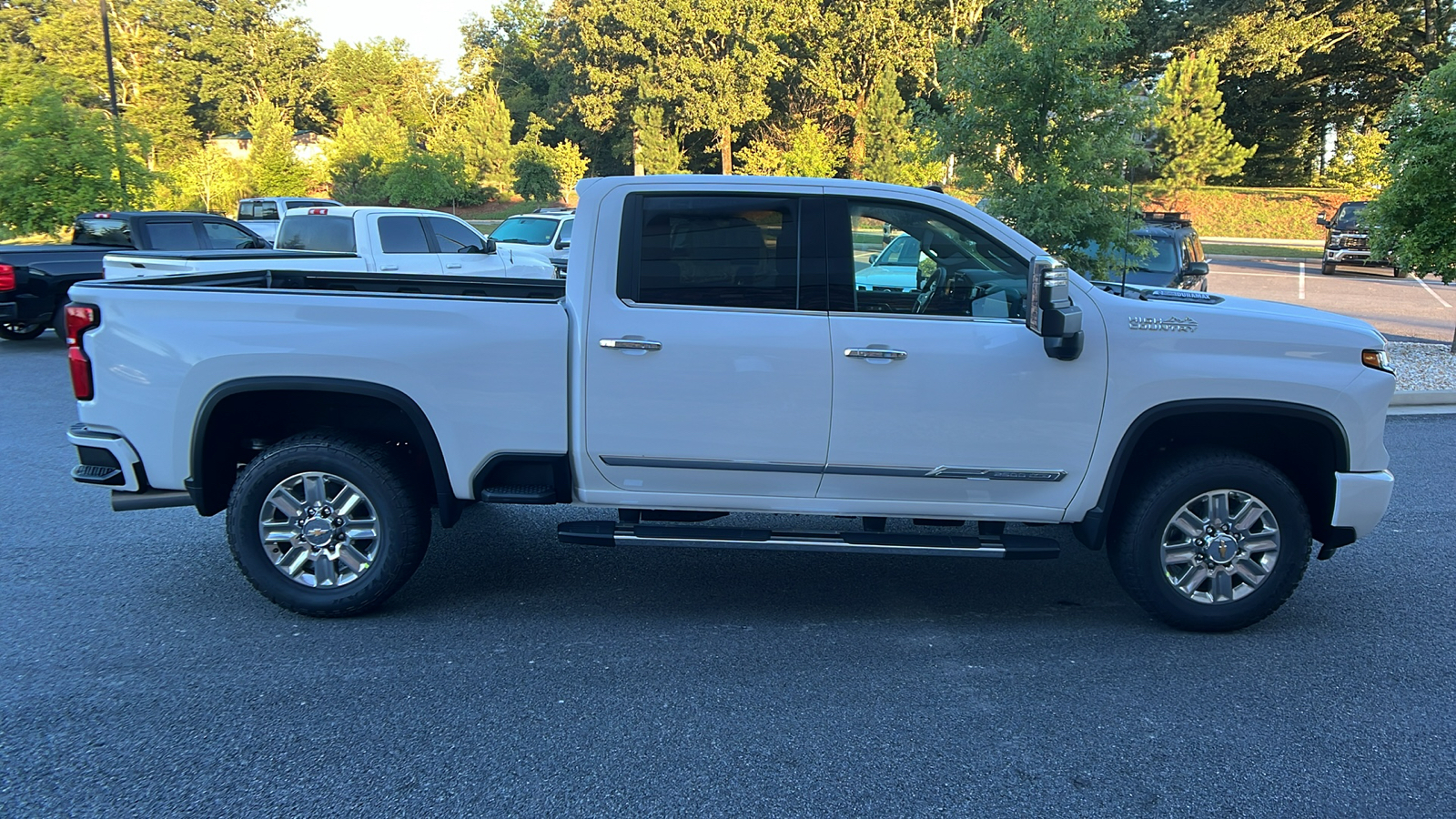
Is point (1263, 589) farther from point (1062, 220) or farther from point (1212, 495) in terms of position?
point (1062, 220)

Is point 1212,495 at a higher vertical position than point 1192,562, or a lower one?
higher

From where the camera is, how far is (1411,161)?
11.5 m

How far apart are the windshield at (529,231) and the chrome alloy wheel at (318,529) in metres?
15.7

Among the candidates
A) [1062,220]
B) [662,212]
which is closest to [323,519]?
A: [662,212]

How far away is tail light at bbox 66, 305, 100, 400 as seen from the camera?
4.75m

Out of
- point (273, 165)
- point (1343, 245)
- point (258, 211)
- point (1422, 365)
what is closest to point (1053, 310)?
point (1422, 365)

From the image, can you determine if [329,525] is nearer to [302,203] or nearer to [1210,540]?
[1210,540]

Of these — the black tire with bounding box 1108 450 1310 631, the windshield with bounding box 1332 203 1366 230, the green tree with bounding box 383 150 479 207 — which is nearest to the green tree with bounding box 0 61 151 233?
the black tire with bounding box 1108 450 1310 631

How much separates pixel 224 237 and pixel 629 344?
13.3 metres

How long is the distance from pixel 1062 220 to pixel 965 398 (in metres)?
6.84

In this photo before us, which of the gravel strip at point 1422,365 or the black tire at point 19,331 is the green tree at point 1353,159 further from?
the black tire at point 19,331

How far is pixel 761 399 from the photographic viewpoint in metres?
4.64

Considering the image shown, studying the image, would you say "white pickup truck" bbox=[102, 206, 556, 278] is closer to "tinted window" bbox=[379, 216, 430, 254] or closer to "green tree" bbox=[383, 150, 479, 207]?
"tinted window" bbox=[379, 216, 430, 254]

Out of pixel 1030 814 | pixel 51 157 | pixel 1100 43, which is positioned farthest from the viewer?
pixel 51 157
